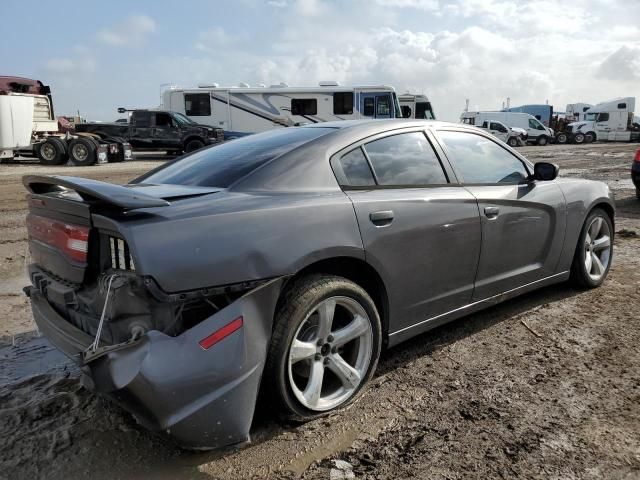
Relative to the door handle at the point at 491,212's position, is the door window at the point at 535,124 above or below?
above

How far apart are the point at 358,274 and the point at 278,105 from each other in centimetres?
2260

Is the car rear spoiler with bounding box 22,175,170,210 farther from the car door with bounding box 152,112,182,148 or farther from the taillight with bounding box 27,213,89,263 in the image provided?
the car door with bounding box 152,112,182,148

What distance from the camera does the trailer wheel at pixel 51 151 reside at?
17.7 metres

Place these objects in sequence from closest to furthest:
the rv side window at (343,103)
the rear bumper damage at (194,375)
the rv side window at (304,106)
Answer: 1. the rear bumper damage at (194,375)
2. the rv side window at (343,103)
3. the rv side window at (304,106)

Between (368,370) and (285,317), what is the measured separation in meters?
0.71

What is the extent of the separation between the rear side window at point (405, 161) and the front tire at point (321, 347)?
30.9 inches

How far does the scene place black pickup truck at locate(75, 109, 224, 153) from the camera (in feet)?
73.4

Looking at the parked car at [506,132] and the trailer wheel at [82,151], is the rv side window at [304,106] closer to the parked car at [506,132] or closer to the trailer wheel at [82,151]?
the trailer wheel at [82,151]

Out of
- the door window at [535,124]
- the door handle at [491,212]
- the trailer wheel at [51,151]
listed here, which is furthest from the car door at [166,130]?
the door window at [535,124]

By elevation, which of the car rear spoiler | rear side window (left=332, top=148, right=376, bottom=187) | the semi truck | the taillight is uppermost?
the semi truck

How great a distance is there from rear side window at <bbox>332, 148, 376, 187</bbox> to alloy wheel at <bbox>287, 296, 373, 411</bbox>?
668 millimetres

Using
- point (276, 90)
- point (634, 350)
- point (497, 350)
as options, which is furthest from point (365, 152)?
point (276, 90)


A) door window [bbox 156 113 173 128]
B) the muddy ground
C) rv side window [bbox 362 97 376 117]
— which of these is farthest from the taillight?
rv side window [bbox 362 97 376 117]

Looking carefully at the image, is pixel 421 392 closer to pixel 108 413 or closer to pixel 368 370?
pixel 368 370
